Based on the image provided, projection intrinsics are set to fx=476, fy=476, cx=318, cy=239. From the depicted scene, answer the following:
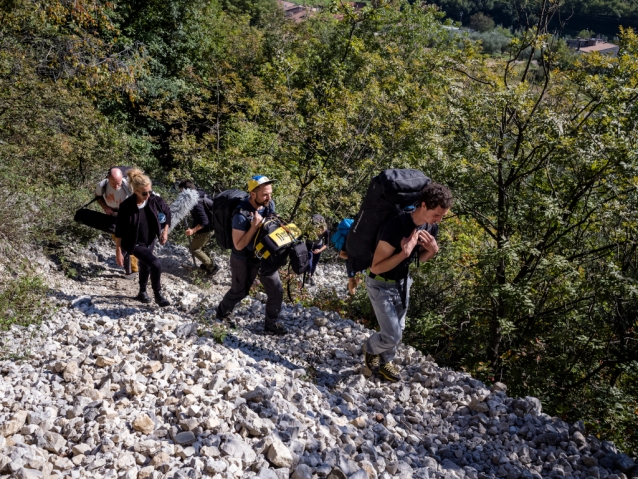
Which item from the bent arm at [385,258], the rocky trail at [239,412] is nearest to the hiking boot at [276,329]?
the rocky trail at [239,412]

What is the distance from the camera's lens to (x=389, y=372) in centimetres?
513

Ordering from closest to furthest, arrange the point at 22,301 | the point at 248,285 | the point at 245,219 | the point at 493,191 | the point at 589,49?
the point at 245,219, the point at 22,301, the point at 248,285, the point at 493,191, the point at 589,49

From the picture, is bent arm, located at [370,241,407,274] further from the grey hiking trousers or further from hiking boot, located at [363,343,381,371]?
hiking boot, located at [363,343,381,371]

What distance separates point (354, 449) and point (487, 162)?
4.16 metres

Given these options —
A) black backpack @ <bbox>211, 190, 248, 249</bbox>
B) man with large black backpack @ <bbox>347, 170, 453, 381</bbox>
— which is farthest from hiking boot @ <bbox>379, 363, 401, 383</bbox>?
black backpack @ <bbox>211, 190, 248, 249</bbox>

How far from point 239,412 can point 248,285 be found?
2008 millimetres

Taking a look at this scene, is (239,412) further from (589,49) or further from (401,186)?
(589,49)

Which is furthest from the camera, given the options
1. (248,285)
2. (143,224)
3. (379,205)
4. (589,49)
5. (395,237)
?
(589,49)

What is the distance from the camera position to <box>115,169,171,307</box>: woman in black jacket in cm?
563

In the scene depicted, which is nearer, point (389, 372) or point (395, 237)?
point (395, 237)

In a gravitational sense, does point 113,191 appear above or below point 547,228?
above

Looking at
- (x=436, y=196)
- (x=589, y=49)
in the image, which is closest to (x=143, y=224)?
(x=436, y=196)

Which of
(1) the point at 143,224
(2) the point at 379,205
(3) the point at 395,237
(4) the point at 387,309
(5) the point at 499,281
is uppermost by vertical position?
(2) the point at 379,205

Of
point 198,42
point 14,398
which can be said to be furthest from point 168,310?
point 198,42
